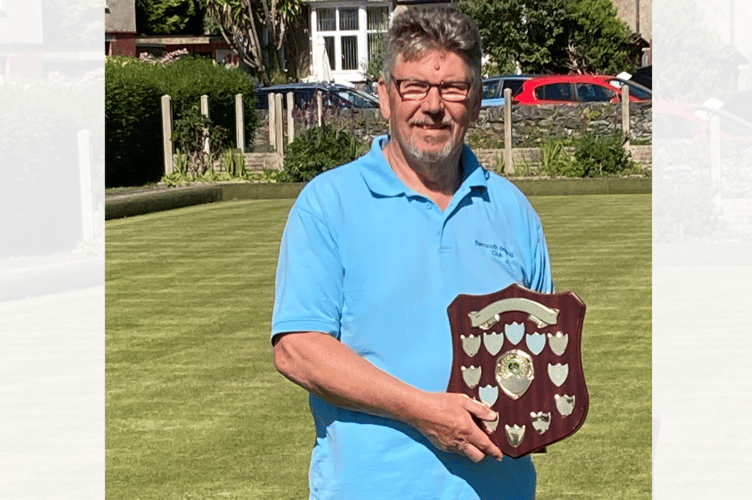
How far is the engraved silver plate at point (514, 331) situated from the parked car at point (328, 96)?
90.6 ft

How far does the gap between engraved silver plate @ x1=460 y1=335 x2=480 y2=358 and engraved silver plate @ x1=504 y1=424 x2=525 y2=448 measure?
16 cm

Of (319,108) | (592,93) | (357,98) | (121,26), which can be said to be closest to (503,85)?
(592,93)

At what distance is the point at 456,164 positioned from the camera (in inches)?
131

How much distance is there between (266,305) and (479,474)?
9.00m

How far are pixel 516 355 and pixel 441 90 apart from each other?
1.92 ft

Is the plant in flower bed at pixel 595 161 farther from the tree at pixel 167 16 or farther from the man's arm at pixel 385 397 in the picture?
the tree at pixel 167 16

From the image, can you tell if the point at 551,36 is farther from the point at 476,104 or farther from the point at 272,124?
the point at 476,104

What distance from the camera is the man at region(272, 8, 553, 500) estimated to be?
3072mm

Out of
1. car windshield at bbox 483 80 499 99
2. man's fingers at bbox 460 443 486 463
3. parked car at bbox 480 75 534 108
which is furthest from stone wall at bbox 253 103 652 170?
man's fingers at bbox 460 443 486 463

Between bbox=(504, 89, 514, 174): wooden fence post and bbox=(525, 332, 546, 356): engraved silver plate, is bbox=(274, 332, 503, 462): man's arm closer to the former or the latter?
bbox=(525, 332, 546, 356): engraved silver plate
